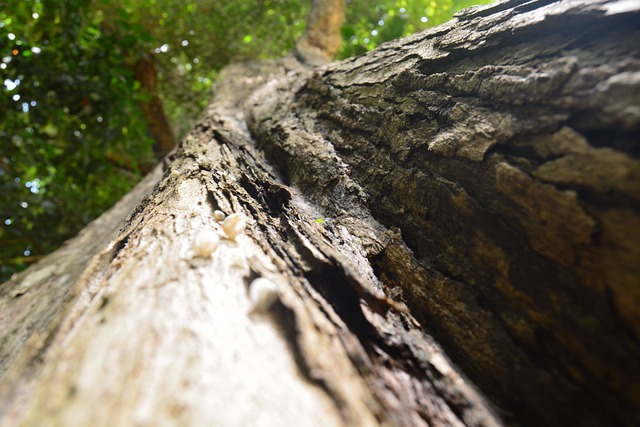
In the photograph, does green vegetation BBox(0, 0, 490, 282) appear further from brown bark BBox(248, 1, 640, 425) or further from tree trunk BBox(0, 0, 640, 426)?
tree trunk BBox(0, 0, 640, 426)

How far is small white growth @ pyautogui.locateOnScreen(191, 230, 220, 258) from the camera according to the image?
1.13m

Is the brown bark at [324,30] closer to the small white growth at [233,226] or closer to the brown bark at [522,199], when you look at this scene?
the brown bark at [522,199]

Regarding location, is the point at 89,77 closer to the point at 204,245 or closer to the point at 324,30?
the point at 324,30

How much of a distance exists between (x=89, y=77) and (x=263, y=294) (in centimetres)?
431

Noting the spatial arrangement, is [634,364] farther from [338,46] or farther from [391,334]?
[338,46]

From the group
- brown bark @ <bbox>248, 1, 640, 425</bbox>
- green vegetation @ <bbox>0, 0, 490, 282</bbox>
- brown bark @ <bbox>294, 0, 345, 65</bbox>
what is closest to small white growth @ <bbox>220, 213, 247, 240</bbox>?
brown bark @ <bbox>248, 1, 640, 425</bbox>

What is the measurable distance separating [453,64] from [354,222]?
34.5 inches

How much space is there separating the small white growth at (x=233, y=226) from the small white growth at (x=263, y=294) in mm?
298

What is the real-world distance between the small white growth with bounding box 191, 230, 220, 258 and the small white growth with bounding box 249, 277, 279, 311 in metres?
0.22

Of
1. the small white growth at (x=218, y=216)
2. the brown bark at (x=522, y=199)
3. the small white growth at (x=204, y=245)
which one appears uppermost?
the small white growth at (x=218, y=216)

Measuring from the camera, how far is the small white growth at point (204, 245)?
1.13 meters

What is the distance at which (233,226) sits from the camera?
126cm

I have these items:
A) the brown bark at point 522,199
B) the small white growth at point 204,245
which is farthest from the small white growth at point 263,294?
the brown bark at point 522,199

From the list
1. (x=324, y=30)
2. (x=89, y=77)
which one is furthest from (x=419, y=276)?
(x=324, y=30)
